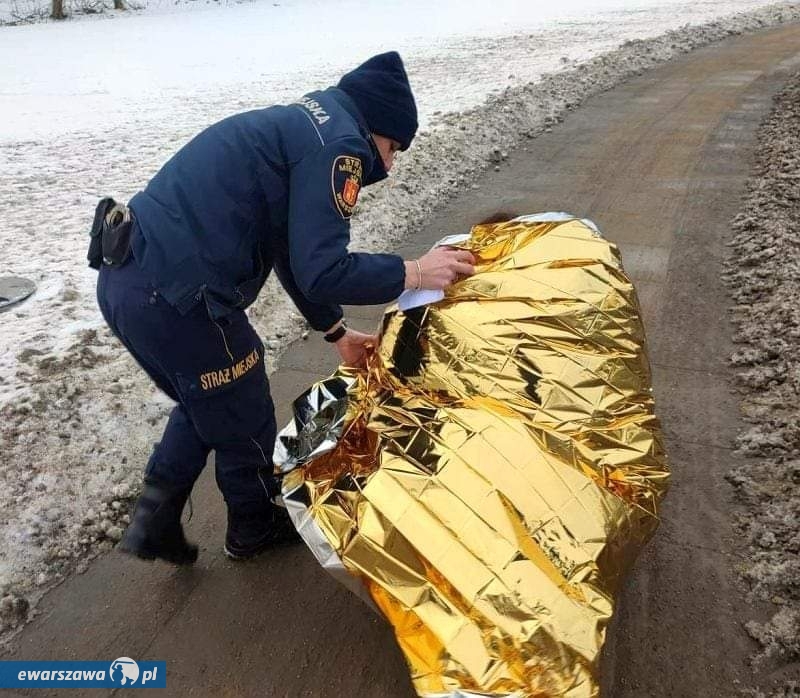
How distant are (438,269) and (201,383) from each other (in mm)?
770

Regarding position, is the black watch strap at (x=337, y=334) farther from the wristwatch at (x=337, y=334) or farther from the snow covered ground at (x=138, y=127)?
the snow covered ground at (x=138, y=127)

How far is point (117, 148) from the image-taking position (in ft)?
25.7

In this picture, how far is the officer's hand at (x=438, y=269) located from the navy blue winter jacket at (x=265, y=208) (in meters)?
0.10

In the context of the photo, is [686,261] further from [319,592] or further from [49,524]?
[49,524]

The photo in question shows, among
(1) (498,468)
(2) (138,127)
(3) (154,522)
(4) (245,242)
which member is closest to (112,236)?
(4) (245,242)

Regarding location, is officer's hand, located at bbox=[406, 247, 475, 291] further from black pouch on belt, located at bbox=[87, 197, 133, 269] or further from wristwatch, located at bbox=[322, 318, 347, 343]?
black pouch on belt, located at bbox=[87, 197, 133, 269]

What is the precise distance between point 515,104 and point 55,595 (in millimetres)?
7143

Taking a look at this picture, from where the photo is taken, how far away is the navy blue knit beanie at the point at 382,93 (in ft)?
6.17

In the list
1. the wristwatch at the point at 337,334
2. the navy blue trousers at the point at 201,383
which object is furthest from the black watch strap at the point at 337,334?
the navy blue trousers at the point at 201,383

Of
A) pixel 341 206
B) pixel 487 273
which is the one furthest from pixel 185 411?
pixel 487 273

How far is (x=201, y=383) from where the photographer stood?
1.99m

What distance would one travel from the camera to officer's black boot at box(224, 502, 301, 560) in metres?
2.31

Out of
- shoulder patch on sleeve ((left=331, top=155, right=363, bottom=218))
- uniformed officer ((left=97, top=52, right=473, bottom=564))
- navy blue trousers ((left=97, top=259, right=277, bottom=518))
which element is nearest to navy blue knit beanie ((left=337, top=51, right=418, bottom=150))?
uniformed officer ((left=97, top=52, right=473, bottom=564))

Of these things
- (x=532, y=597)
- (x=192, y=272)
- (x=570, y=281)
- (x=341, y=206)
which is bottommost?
(x=532, y=597)
